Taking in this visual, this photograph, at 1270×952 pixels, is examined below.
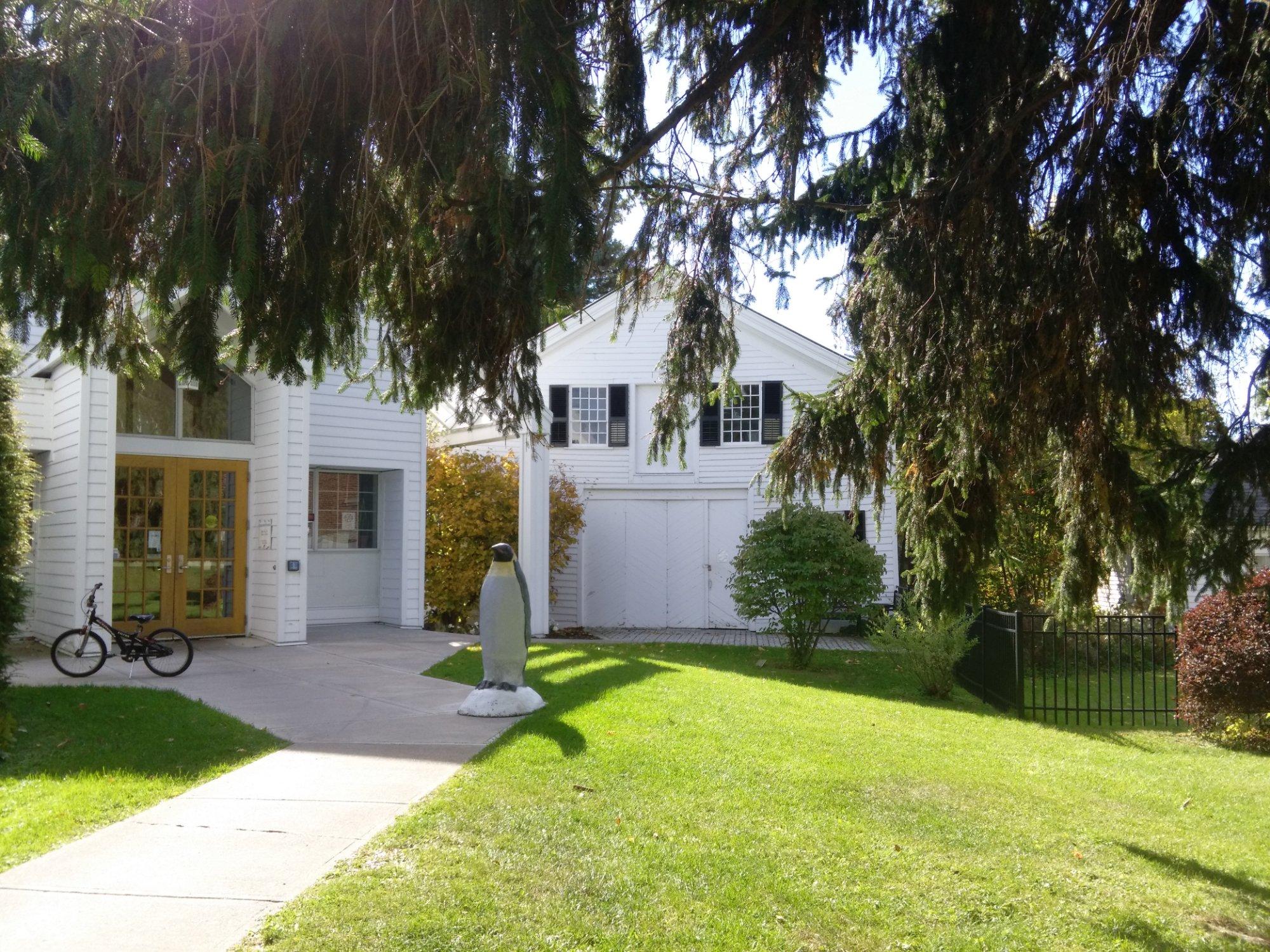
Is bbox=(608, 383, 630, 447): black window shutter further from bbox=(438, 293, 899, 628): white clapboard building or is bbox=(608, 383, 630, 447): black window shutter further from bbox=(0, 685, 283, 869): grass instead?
bbox=(0, 685, 283, 869): grass

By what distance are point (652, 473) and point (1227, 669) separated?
37.3 ft

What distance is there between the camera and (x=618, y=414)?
20516mm

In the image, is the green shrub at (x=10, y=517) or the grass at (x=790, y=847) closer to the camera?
the grass at (x=790, y=847)

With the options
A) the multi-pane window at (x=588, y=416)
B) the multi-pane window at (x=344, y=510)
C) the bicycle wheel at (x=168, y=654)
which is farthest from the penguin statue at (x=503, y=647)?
the multi-pane window at (x=588, y=416)

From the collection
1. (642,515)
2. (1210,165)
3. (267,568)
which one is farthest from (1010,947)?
(642,515)

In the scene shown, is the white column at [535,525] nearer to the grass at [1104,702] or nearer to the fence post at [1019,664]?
the fence post at [1019,664]

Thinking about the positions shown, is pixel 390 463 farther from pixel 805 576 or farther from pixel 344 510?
pixel 805 576

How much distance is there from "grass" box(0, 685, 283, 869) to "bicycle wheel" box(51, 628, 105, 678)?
73 cm

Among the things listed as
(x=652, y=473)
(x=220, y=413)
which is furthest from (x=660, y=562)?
(x=220, y=413)

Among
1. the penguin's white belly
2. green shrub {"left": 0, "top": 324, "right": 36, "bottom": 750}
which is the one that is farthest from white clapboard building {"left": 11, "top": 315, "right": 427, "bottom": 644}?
the penguin's white belly

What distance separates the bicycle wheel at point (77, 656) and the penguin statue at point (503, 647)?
13.3ft

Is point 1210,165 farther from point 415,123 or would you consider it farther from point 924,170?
point 415,123

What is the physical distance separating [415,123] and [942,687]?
10.7 m

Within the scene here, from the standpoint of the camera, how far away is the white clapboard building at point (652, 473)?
65.8 feet
